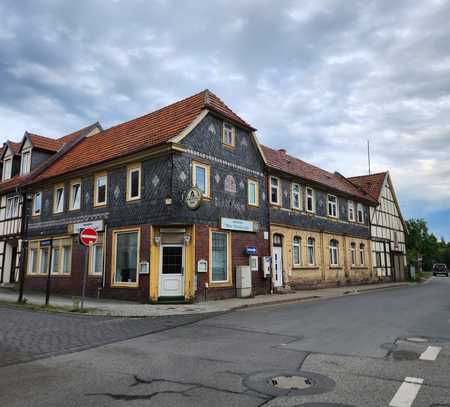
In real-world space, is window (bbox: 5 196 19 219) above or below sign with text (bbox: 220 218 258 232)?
above

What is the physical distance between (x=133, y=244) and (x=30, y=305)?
4.65 m

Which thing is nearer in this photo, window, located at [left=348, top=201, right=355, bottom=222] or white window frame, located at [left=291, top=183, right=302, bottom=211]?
white window frame, located at [left=291, top=183, right=302, bottom=211]

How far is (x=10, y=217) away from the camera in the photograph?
1046 inches

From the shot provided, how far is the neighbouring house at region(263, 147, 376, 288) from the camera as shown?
23641 millimetres

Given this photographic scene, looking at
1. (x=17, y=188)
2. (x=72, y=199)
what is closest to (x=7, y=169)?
(x=17, y=188)

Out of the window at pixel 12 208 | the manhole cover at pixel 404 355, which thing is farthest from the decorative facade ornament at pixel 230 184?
the window at pixel 12 208

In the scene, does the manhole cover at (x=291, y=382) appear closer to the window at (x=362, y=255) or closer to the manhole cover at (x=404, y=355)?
the manhole cover at (x=404, y=355)

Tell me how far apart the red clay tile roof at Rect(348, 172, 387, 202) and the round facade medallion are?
23.8 metres

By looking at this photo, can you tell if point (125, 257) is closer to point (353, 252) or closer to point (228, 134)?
point (228, 134)

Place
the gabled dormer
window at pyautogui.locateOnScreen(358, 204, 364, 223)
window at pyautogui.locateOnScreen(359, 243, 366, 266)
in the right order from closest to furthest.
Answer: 1. the gabled dormer
2. window at pyautogui.locateOnScreen(359, 243, 366, 266)
3. window at pyautogui.locateOnScreen(358, 204, 364, 223)

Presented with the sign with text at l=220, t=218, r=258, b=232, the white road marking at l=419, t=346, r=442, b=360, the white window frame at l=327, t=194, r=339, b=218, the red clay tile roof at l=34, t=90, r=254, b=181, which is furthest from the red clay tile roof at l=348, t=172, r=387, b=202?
the white road marking at l=419, t=346, r=442, b=360

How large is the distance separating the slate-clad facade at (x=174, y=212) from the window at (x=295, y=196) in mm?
74

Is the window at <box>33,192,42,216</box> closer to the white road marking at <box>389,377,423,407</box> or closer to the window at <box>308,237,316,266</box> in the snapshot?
the window at <box>308,237,316,266</box>

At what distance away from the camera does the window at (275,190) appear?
23.5 meters
